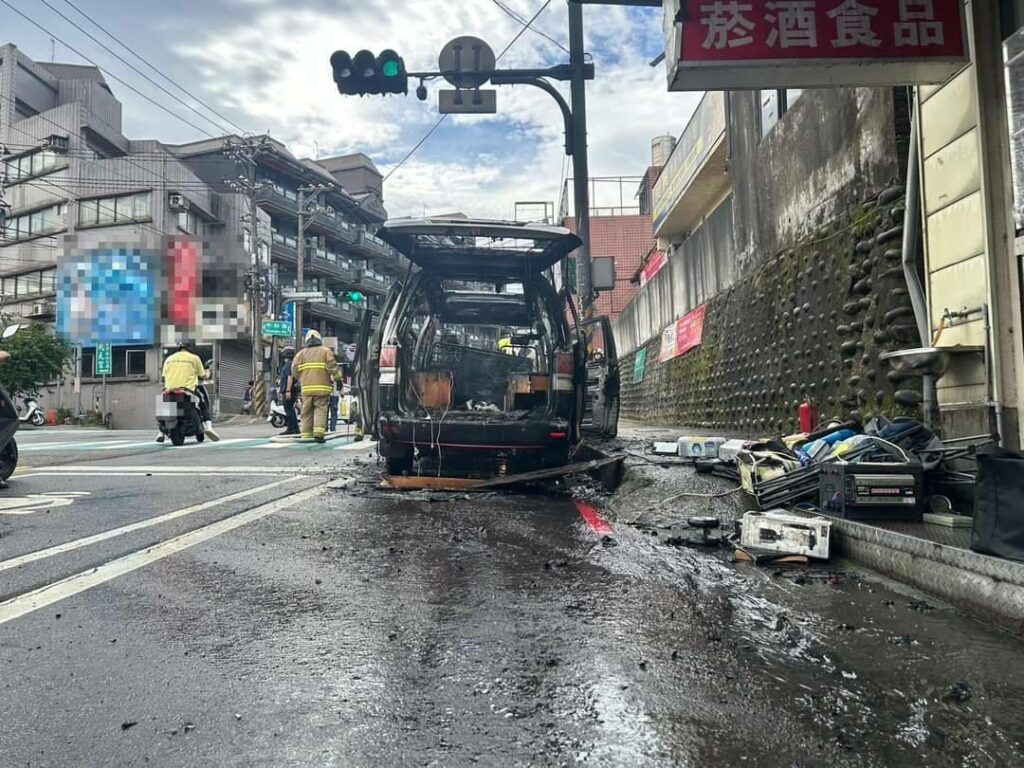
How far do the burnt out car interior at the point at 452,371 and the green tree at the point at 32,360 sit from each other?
2773 centimetres

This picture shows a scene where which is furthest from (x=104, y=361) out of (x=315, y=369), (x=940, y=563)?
(x=940, y=563)

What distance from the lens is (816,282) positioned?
8.21 metres

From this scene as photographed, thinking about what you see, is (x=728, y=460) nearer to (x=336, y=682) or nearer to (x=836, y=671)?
(x=836, y=671)

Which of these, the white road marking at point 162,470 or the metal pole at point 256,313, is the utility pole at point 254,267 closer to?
the metal pole at point 256,313

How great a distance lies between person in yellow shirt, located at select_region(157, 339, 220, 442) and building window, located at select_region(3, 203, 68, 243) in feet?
95.3

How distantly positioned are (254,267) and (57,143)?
44.3ft

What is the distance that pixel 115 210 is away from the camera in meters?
33.8

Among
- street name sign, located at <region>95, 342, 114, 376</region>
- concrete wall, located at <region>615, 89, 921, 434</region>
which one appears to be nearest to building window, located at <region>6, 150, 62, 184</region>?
street name sign, located at <region>95, 342, 114, 376</region>

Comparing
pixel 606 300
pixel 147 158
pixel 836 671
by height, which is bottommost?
pixel 836 671

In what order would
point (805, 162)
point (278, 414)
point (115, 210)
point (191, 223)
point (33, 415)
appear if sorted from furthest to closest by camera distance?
point (191, 223) < point (115, 210) < point (33, 415) < point (278, 414) < point (805, 162)

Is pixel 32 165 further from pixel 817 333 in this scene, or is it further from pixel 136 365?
pixel 817 333

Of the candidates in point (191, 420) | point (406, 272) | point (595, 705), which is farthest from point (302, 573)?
point (191, 420)

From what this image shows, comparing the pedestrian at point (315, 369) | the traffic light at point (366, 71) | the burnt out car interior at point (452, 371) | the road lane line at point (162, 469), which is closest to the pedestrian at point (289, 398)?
the pedestrian at point (315, 369)

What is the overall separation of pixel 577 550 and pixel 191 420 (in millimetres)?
9094
